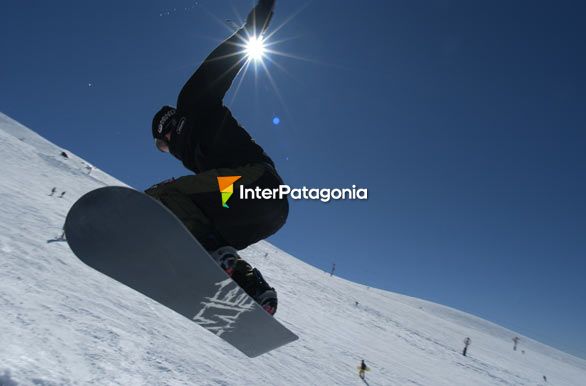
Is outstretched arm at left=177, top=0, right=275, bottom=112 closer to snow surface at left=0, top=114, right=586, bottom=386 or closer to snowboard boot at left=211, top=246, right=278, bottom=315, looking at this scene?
snowboard boot at left=211, top=246, right=278, bottom=315

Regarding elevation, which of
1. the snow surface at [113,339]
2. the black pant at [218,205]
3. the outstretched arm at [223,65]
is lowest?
the snow surface at [113,339]

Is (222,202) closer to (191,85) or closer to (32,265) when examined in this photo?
(191,85)

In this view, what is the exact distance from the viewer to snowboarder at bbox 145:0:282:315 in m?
2.49

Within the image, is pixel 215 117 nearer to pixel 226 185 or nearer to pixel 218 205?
pixel 226 185

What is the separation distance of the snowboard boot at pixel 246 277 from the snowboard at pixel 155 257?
0.26ft

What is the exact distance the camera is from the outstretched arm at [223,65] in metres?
2.46

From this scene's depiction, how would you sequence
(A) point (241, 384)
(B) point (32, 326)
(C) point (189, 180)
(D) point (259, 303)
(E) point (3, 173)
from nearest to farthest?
(C) point (189, 180) → (D) point (259, 303) → (B) point (32, 326) → (A) point (241, 384) → (E) point (3, 173)

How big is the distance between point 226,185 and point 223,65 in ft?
2.46

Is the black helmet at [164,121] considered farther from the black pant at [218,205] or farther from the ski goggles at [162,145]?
the black pant at [218,205]

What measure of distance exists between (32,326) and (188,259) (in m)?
3.85

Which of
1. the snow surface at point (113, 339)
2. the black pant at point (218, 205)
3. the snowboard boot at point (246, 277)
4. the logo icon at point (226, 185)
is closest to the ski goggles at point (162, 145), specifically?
the black pant at point (218, 205)

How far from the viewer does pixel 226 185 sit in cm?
Result: 262

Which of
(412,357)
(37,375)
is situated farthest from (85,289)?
(412,357)

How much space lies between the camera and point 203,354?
25.8ft
